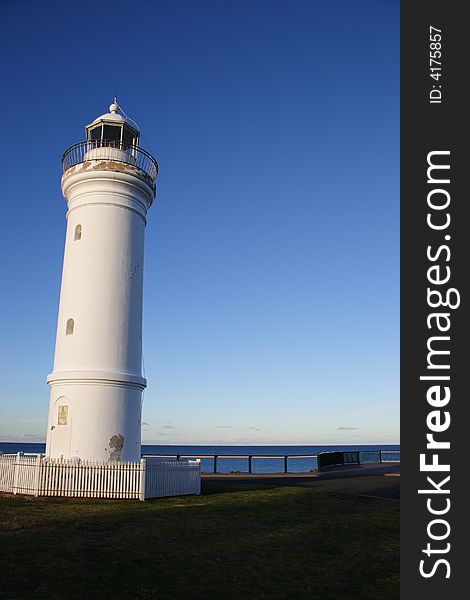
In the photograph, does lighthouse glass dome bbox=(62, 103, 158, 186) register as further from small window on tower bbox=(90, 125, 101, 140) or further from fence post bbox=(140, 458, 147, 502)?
fence post bbox=(140, 458, 147, 502)

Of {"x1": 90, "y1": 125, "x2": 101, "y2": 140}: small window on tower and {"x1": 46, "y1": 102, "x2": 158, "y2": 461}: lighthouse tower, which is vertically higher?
{"x1": 90, "y1": 125, "x2": 101, "y2": 140}: small window on tower

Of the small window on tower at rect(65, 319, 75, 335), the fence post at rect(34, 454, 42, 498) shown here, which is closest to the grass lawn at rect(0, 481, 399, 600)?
the fence post at rect(34, 454, 42, 498)

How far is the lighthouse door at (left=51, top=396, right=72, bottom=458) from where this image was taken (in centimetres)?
1988

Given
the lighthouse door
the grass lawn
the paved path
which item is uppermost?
the lighthouse door

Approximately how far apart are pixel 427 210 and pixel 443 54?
218 cm

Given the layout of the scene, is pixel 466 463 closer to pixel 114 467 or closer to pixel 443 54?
pixel 443 54

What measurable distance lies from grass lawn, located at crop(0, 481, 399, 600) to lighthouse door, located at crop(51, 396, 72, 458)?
3198 millimetres

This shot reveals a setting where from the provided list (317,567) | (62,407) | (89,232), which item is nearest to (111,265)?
(89,232)

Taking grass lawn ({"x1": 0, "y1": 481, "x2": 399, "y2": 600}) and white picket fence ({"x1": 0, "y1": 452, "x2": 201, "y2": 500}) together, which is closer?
grass lawn ({"x1": 0, "y1": 481, "x2": 399, "y2": 600})

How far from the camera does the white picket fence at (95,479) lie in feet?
58.3

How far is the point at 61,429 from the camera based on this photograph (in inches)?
791

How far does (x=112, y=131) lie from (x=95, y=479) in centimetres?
1338

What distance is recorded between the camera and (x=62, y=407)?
20.3 meters

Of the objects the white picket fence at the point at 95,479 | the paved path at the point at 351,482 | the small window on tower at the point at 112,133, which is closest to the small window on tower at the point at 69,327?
the white picket fence at the point at 95,479
